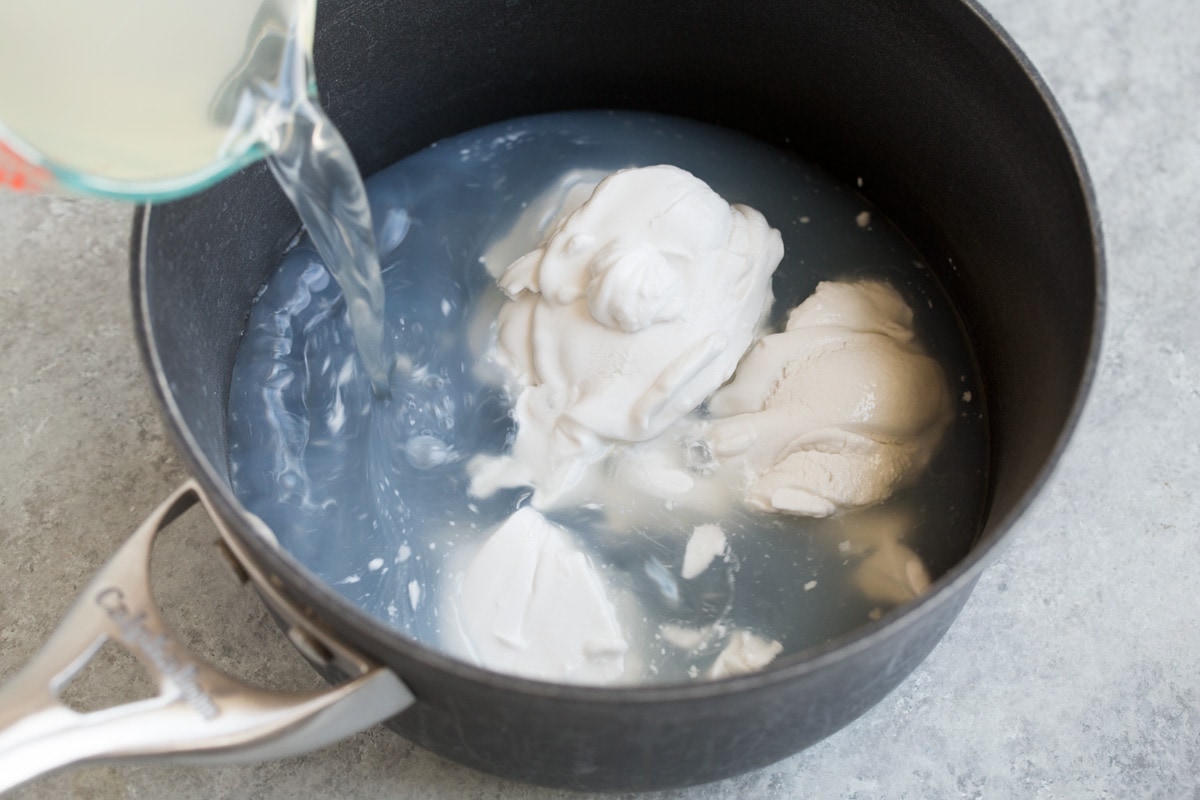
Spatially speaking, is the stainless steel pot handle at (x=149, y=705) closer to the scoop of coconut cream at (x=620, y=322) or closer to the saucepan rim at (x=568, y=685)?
the saucepan rim at (x=568, y=685)

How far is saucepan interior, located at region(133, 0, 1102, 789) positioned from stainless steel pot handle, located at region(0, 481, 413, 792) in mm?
54

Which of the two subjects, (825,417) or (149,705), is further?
(825,417)

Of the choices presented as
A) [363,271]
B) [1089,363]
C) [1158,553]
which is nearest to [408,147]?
[363,271]

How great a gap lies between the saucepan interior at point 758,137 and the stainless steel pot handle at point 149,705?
5cm

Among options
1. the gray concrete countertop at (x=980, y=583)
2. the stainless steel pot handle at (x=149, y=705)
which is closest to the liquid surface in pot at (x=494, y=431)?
the gray concrete countertop at (x=980, y=583)

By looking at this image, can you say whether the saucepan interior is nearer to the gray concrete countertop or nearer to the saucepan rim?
the saucepan rim

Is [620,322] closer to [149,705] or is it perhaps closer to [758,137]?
[758,137]

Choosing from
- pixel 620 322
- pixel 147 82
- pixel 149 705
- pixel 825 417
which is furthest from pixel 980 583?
pixel 147 82

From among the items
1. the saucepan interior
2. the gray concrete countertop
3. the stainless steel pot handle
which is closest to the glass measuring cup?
the saucepan interior

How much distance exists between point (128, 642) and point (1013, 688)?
0.91 meters

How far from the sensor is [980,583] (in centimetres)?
133

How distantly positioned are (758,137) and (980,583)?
2.09 feet

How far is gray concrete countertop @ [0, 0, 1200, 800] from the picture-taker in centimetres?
121

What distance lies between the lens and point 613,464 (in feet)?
4.04
